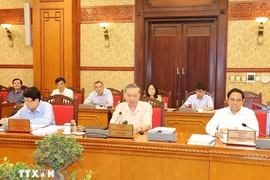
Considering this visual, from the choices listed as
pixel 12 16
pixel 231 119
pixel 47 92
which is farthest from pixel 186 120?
pixel 12 16

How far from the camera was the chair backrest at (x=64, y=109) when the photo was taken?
341 centimetres

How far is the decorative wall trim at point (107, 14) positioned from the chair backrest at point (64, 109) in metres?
3.62

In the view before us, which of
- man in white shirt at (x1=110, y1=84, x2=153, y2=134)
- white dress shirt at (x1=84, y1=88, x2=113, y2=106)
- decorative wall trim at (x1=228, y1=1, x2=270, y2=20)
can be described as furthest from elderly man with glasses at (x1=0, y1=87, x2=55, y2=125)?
decorative wall trim at (x1=228, y1=1, x2=270, y2=20)

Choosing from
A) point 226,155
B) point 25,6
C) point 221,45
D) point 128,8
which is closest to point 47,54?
point 25,6

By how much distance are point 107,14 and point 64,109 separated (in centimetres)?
384

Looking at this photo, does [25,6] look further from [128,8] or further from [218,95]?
[218,95]

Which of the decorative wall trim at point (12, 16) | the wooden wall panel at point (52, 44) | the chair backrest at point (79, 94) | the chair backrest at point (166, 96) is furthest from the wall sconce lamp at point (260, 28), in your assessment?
the decorative wall trim at point (12, 16)

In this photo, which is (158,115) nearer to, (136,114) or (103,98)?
(136,114)

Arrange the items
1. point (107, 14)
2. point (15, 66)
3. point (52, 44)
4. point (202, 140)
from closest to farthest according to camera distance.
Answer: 1. point (202, 140)
2. point (107, 14)
3. point (52, 44)
4. point (15, 66)

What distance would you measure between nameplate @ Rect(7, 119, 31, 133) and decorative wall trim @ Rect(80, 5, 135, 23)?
14.6 feet

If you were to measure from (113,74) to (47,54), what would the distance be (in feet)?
4.90

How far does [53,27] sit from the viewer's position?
272 inches

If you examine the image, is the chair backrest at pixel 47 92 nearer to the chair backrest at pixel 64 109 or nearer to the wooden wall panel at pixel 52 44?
the wooden wall panel at pixel 52 44

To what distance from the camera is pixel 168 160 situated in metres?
2.23
